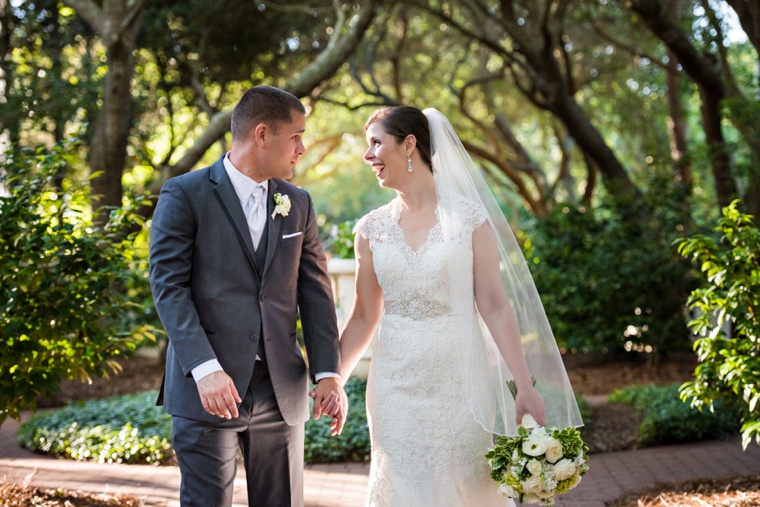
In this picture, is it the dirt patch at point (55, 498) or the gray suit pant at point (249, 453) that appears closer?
the gray suit pant at point (249, 453)

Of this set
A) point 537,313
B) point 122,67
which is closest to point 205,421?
point 537,313

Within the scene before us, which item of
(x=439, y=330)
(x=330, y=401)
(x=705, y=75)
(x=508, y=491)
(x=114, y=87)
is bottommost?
(x=508, y=491)

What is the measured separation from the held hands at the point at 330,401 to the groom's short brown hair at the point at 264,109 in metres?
0.98

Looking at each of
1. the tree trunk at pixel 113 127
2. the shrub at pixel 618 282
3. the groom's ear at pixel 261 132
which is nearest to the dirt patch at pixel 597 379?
the shrub at pixel 618 282

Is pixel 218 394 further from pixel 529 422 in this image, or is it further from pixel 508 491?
pixel 529 422

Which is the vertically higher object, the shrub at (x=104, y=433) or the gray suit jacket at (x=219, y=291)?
the gray suit jacket at (x=219, y=291)

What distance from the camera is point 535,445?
3.05 meters

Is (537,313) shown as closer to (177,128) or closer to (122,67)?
(122,67)

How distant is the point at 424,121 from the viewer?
3590mm

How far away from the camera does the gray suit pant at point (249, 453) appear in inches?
113

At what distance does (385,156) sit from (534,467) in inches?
54.5

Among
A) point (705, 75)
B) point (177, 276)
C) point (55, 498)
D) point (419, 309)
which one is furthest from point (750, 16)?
point (55, 498)

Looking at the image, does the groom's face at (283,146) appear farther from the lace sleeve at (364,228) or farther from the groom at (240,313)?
the lace sleeve at (364,228)

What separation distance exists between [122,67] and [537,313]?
5.94 m
